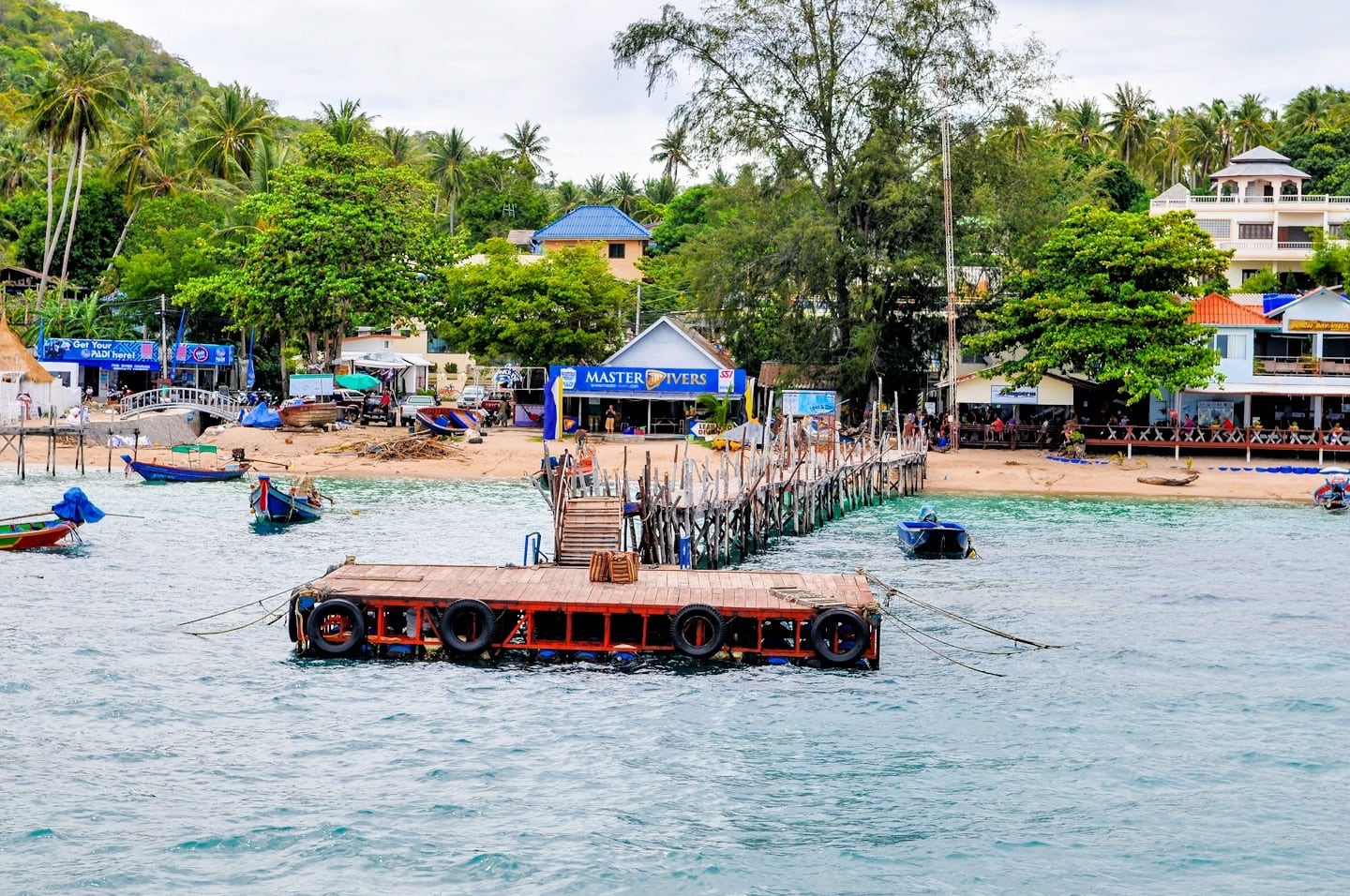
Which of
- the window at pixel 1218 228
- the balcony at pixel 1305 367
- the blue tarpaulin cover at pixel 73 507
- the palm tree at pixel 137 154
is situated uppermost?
the palm tree at pixel 137 154

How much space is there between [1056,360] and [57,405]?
148 ft

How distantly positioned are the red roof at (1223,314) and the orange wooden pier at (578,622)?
42197 millimetres

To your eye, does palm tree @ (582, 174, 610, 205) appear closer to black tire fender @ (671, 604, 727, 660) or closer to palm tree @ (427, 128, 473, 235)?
palm tree @ (427, 128, 473, 235)

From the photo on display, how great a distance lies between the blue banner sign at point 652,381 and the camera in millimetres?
67375

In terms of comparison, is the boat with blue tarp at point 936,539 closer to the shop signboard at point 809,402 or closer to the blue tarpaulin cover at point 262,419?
the shop signboard at point 809,402

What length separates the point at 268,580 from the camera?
118ft

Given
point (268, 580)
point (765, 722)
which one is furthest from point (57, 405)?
point (765, 722)

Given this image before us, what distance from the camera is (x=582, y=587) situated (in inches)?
1105

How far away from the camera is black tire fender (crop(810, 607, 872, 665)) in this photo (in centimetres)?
2647

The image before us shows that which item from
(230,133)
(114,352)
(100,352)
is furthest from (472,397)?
(230,133)

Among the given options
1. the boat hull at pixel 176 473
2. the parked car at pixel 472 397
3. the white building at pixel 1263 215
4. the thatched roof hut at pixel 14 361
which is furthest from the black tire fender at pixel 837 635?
the white building at pixel 1263 215

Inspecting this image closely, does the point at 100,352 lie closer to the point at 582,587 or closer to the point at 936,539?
the point at 936,539

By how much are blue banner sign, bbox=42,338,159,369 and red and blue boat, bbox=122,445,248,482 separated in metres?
17.3

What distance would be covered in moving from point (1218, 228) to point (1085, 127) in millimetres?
27312
